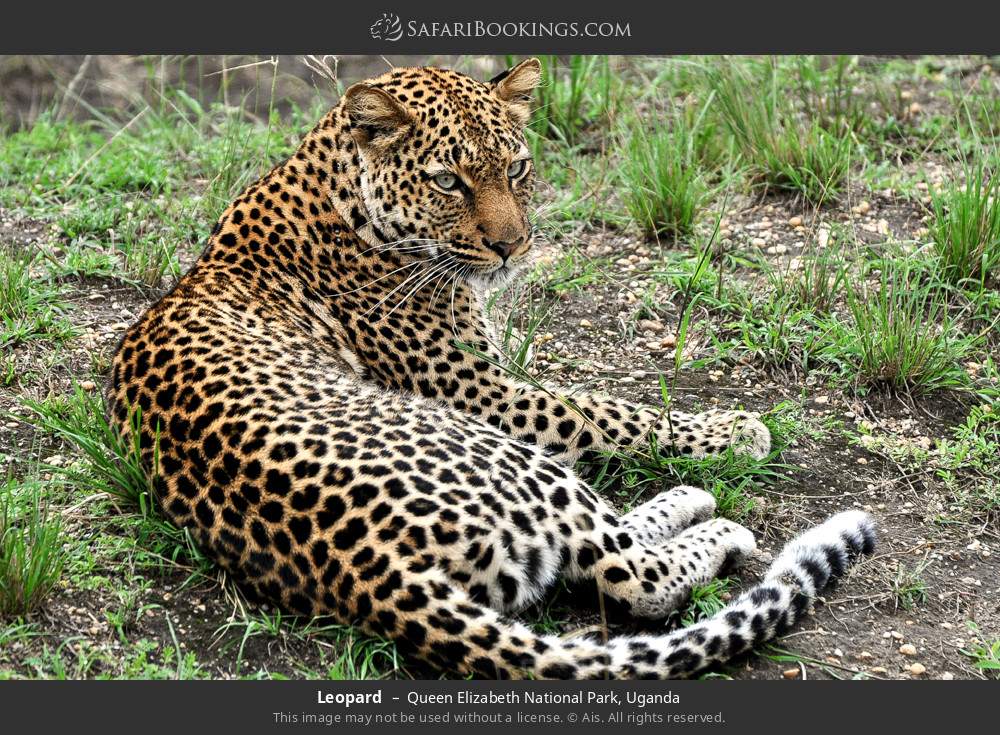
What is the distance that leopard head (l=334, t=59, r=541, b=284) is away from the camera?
682 cm

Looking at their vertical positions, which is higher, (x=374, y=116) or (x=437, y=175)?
(x=374, y=116)

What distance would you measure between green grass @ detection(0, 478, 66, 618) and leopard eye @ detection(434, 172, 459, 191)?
259 centimetres

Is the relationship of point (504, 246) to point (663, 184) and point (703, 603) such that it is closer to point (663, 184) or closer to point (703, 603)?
point (703, 603)

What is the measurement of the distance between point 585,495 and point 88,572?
7.75 ft

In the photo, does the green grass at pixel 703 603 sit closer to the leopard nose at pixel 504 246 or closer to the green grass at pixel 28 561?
the leopard nose at pixel 504 246

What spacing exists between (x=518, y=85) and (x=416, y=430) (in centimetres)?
236

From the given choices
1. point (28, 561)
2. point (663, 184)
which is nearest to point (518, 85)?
point (663, 184)

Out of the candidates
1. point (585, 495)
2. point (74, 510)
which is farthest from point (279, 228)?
point (585, 495)

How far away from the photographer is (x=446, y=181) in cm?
688

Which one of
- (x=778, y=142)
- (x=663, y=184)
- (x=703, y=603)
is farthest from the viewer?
(x=778, y=142)

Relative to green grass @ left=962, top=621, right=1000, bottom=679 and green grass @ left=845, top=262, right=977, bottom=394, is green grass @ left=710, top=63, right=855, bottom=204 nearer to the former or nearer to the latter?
green grass @ left=845, top=262, right=977, bottom=394

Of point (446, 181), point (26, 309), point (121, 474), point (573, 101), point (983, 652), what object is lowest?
point (983, 652)

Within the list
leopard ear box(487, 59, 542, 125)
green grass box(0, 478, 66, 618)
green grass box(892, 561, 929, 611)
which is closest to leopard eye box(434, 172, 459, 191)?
leopard ear box(487, 59, 542, 125)

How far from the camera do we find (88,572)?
5984 millimetres
